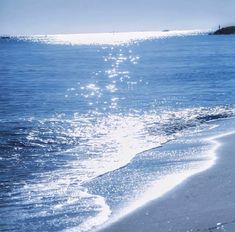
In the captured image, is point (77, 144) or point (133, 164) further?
point (77, 144)

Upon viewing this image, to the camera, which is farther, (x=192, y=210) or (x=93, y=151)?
(x=93, y=151)

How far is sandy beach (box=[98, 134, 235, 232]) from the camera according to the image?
277 inches

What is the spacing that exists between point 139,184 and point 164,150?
3.68 m

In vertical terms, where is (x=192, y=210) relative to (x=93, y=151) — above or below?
above

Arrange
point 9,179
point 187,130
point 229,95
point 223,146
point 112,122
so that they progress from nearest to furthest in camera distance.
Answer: point 9,179 → point 223,146 → point 187,130 → point 112,122 → point 229,95

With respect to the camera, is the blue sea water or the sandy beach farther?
the blue sea water

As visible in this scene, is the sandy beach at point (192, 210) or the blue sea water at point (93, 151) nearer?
the sandy beach at point (192, 210)

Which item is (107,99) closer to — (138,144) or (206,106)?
(206,106)

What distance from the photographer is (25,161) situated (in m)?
12.6

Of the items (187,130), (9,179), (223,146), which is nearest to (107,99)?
(187,130)

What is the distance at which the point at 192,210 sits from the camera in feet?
25.4

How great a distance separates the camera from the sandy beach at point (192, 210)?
23.1 ft

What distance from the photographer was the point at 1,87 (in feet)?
112

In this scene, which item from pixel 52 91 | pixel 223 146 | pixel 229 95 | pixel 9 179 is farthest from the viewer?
pixel 52 91
